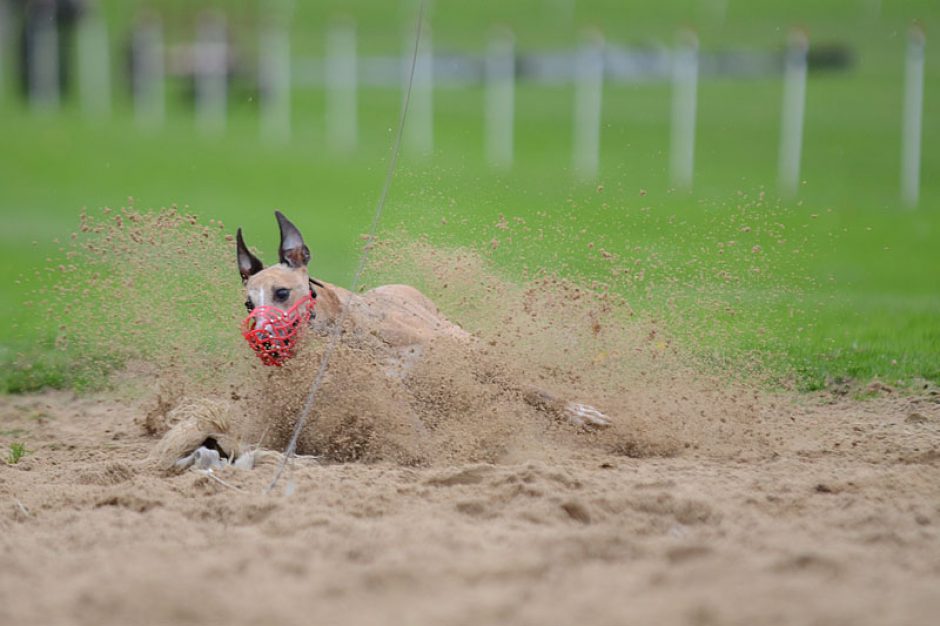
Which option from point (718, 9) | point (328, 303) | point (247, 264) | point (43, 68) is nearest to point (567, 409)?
point (328, 303)

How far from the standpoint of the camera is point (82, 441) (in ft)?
26.3

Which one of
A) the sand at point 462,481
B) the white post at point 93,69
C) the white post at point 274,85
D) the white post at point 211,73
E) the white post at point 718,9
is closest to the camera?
the sand at point 462,481

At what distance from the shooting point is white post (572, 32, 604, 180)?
74.6 feet

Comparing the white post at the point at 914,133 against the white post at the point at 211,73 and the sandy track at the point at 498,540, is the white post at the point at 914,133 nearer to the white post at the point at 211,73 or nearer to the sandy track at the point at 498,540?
the sandy track at the point at 498,540

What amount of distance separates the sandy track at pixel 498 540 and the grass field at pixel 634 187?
Answer: 2.51 metres

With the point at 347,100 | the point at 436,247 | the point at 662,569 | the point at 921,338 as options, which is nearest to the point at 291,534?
the point at 662,569

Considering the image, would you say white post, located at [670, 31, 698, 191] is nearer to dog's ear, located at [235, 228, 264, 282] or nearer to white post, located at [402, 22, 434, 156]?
white post, located at [402, 22, 434, 156]

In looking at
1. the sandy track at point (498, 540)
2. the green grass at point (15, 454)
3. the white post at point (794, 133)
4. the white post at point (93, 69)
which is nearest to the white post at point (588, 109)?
the white post at point (794, 133)

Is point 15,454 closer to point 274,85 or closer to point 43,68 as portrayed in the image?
point 274,85

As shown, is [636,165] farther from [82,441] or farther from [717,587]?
[717,587]

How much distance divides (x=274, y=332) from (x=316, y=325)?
47cm

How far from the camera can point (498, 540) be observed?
5.08 metres


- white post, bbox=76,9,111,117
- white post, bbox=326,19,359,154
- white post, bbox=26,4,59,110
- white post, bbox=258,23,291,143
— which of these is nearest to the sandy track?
white post, bbox=326,19,359,154

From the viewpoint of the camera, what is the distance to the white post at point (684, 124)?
825 inches
